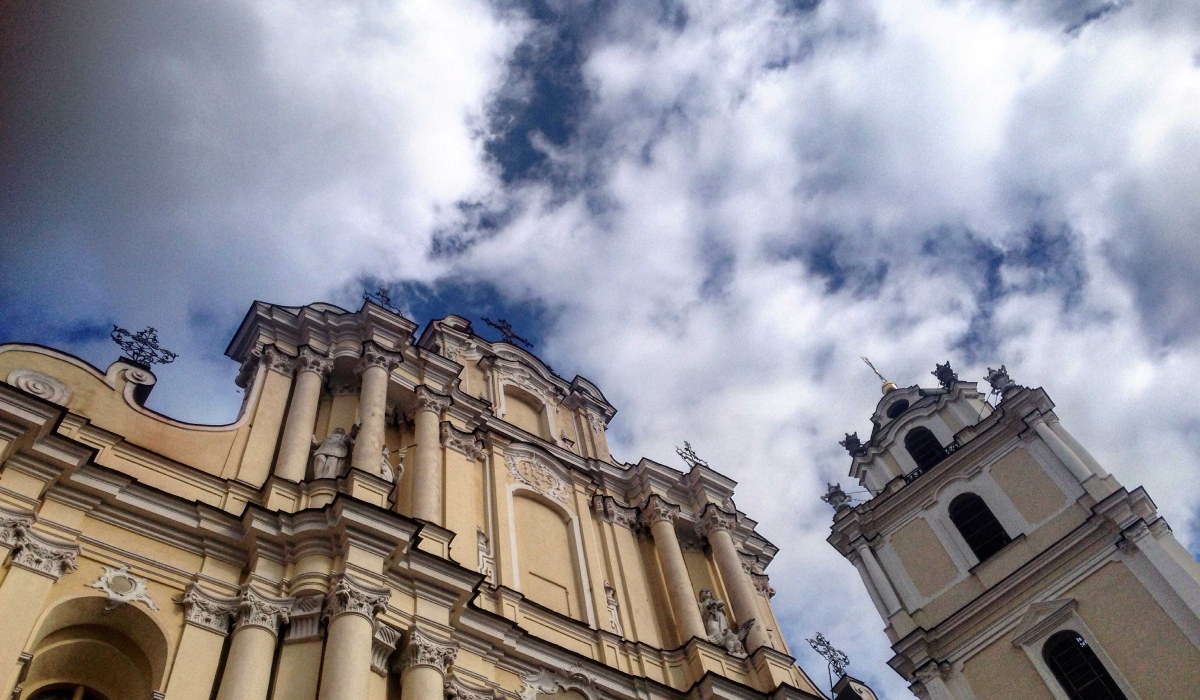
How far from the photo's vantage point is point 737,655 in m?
16.0

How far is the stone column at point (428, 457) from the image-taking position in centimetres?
1412

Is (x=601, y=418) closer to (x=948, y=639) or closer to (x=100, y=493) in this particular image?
(x=948, y=639)

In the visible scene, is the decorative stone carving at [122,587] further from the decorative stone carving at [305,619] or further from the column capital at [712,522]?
the column capital at [712,522]

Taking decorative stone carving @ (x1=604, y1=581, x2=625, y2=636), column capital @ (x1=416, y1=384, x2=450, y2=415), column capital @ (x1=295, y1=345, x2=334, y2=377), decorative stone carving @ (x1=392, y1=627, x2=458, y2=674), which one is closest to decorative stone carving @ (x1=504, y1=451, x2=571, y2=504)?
column capital @ (x1=416, y1=384, x2=450, y2=415)

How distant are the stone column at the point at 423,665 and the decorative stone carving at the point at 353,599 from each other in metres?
0.57

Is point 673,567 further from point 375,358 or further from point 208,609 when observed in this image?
point 208,609

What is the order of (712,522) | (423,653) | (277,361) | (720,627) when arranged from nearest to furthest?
(423,653), (277,361), (720,627), (712,522)

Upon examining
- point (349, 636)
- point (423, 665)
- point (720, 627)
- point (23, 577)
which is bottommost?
point (349, 636)

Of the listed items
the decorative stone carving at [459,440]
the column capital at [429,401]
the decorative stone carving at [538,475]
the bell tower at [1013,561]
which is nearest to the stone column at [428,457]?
the column capital at [429,401]

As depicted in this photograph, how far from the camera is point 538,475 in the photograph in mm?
18047

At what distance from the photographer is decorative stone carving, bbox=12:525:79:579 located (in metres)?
10.1

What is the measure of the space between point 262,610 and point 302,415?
3946 millimetres

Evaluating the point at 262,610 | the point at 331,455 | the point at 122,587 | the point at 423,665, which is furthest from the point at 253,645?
the point at 331,455

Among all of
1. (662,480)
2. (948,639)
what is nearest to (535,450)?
(662,480)
